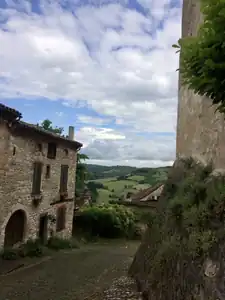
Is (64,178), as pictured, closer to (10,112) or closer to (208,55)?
(10,112)

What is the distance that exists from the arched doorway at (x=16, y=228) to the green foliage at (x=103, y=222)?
7.39 meters

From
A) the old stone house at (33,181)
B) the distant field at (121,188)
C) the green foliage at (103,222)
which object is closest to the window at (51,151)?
the old stone house at (33,181)

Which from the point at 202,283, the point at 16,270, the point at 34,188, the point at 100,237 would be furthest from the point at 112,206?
the point at 202,283

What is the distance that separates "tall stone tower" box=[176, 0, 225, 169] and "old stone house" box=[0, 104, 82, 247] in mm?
6127

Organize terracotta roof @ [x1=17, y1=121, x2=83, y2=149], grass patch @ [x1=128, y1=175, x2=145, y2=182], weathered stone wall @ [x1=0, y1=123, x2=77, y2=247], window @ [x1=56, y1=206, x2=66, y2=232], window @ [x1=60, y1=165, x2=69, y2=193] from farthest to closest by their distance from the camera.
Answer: grass patch @ [x1=128, y1=175, x2=145, y2=182], window @ [x1=60, y1=165, x2=69, y2=193], window @ [x1=56, y1=206, x2=66, y2=232], terracotta roof @ [x1=17, y1=121, x2=83, y2=149], weathered stone wall @ [x1=0, y1=123, x2=77, y2=247]

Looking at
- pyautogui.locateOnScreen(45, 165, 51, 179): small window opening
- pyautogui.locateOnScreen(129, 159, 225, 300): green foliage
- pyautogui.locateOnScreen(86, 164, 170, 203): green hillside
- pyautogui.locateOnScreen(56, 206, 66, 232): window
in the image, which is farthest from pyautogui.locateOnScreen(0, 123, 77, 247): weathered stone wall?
pyautogui.locateOnScreen(86, 164, 170, 203): green hillside

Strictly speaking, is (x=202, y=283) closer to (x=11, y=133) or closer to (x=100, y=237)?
(x=11, y=133)

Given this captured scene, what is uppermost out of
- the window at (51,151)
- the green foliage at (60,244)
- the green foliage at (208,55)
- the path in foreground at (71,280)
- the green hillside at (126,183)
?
the green foliage at (208,55)

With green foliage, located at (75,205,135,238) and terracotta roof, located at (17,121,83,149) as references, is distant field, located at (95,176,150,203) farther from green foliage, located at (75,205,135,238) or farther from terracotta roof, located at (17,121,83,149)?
terracotta roof, located at (17,121,83,149)

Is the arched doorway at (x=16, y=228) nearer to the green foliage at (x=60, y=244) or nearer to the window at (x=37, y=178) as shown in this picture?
the window at (x=37, y=178)

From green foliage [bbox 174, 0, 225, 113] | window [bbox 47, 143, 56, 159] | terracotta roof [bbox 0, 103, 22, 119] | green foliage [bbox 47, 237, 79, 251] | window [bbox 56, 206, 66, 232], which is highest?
terracotta roof [bbox 0, 103, 22, 119]

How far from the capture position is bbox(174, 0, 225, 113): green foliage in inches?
122

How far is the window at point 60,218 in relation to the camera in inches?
610

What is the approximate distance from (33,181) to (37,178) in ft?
0.96
